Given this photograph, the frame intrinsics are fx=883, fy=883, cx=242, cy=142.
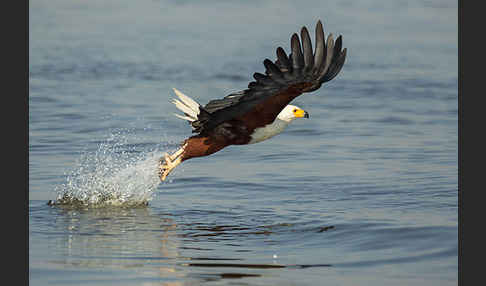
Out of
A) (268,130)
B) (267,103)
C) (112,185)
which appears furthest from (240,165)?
(267,103)

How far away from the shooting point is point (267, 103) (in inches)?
288

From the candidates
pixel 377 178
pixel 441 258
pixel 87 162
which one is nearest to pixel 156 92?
pixel 87 162

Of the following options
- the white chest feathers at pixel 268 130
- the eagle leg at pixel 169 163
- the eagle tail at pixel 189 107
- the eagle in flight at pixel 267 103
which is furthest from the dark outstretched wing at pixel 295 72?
the eagle leg at pixel 169 163

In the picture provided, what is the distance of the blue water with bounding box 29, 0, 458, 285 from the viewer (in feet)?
19.8

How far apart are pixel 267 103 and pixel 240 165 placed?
2886mm

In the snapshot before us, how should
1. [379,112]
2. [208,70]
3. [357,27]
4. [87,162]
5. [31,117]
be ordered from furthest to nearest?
[357,27] → [208,70] → [379,112] → [31,117] → [87,162]

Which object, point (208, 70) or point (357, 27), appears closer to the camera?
point (208, 70)

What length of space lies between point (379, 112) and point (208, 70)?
4576 mm

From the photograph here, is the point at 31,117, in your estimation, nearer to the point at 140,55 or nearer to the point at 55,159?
the point at 55,159

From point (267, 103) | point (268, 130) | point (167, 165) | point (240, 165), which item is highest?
point (267, 103)

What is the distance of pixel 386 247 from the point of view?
252 inches

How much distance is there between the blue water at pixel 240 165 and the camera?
19.8 feet

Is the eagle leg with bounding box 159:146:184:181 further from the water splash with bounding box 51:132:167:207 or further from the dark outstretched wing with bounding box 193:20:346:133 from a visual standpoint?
the dark outstretched wing with bounding box 193:20:346:133

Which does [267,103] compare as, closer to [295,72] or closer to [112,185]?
[295,72]
